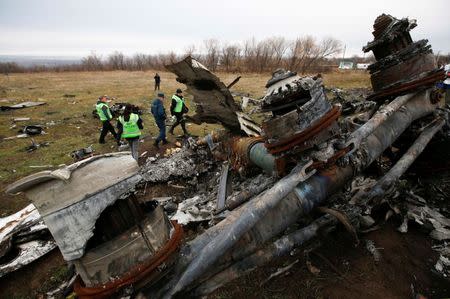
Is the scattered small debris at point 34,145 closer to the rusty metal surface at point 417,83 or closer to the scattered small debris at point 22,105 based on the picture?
the scattered small debris at point 22,105

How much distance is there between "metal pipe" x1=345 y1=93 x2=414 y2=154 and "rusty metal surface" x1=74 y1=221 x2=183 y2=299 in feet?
5.48

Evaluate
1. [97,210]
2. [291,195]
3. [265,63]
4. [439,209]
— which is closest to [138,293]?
[97,210]

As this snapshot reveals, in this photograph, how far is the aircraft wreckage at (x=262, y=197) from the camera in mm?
1420

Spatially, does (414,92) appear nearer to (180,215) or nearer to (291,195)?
(291,195)

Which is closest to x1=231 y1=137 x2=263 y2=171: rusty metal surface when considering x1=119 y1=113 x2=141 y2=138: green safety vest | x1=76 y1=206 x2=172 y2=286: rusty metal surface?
x1=76 y1=206 x2=172 y2=286: rusty metal surface

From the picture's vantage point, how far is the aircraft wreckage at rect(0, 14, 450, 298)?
55.9 inches

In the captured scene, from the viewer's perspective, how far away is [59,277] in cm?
396

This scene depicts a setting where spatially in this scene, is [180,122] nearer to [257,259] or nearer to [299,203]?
[299,203]

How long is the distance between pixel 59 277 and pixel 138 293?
10.6 feet

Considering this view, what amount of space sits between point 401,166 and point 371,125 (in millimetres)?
893

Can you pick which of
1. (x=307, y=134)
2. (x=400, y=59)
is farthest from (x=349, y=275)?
(x=400, y=59)

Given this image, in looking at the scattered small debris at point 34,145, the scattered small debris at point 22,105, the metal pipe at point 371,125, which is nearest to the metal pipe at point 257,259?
the metal pipe at point 371,125

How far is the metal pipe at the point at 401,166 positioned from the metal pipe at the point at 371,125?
1.98 feet

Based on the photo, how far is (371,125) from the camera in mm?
2604
